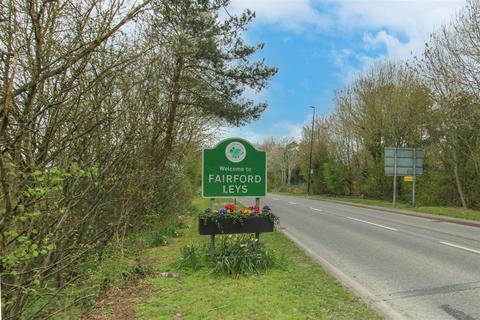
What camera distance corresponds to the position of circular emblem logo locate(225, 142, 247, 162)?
7.76m

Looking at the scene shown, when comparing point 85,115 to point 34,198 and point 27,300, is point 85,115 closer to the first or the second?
point 34,198

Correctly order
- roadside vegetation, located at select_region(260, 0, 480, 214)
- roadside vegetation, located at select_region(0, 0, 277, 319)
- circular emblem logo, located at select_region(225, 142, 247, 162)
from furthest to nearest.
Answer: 1. roadside vegetation, located at select_region(260, 0, 480, 214)
2. circular emblem logo, located at select_region(225, 142, 247, 162)
3. roadside vegetation, located at select_region(0, 0, 277, 319)

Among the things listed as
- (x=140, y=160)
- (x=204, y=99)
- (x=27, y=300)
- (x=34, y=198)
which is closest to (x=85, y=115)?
(x=34, y=198)

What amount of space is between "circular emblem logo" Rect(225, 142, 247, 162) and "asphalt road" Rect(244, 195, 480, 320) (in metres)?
2.89

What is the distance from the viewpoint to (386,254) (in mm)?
9039

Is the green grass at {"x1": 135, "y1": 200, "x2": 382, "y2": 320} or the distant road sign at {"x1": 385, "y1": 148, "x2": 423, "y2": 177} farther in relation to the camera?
the distant road sign at {"x1": 385, "y1": 148, "x2": 423, "y2": 177}

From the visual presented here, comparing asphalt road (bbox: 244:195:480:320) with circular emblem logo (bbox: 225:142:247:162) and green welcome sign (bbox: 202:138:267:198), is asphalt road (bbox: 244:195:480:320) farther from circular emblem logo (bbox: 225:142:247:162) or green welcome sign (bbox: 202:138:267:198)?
circular emblem logo (bbox: 225:142:247:162)

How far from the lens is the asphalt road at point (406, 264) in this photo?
17.6ft

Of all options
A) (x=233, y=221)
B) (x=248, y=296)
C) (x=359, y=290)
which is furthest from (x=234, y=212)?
(x=359, y=290)

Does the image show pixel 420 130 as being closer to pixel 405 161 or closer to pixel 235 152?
pixel 405 161

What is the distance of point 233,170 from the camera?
7.75m

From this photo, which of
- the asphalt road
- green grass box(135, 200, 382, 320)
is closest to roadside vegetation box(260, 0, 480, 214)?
the asphalt road

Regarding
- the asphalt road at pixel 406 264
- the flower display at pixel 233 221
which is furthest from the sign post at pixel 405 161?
the flower display at pixel 233 221

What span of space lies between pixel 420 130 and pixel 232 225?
2462 centimetres
